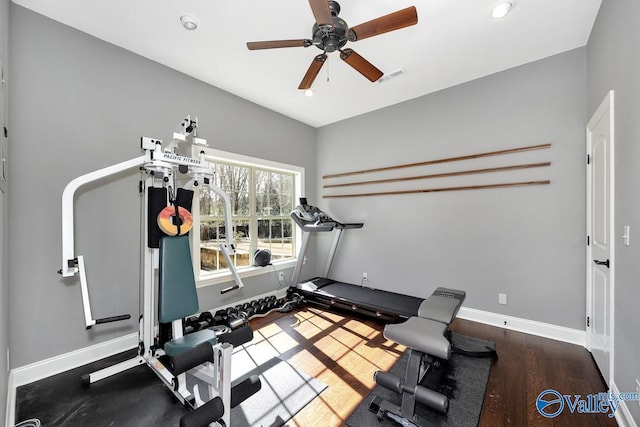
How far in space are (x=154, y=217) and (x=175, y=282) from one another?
0.58 meters

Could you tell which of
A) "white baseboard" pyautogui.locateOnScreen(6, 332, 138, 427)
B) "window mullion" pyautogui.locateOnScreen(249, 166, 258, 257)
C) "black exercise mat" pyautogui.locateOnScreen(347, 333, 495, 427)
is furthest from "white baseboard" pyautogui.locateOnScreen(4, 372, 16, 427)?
"window mullion" pyautogui.locateOnScreen(249, 166, 258, 257)

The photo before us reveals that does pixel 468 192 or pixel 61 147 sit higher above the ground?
pixel 61 147

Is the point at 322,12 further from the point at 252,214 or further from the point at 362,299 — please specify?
the point at 362,299

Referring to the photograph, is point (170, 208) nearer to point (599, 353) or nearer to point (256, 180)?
point (256, 180)

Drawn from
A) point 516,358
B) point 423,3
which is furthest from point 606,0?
point 516,358

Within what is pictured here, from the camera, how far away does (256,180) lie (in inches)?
166

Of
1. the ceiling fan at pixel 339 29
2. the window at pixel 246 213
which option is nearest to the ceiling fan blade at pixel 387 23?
the ceiling fan at pixel 339 29

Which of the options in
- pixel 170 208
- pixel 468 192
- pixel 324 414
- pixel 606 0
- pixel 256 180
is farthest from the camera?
pixel 256 180

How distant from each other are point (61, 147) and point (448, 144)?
14.0 feet

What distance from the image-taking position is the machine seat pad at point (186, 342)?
2.00 meters

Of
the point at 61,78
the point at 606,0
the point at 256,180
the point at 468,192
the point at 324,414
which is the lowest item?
the point at 324,414

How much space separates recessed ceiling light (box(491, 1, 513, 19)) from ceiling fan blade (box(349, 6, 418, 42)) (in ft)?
3.46

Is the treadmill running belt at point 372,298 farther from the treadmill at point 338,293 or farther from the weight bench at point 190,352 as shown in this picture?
the weight bench at point 190,352

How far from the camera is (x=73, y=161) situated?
2412 millimetres
